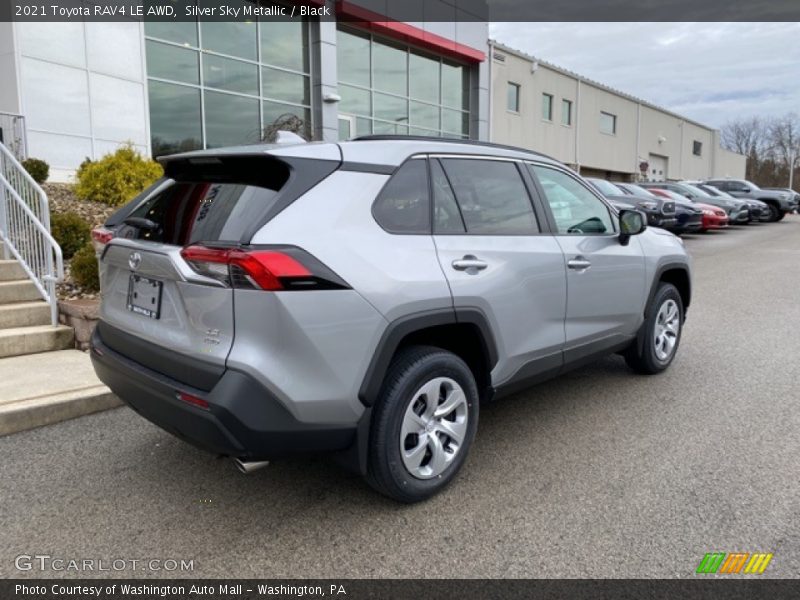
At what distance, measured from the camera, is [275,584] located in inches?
98.0

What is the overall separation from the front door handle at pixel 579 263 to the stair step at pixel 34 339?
4.37 metres

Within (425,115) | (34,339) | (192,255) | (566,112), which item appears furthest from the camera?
(566,112)

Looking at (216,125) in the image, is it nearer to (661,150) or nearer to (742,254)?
(742,254)

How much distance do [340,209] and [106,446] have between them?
226 centimetres

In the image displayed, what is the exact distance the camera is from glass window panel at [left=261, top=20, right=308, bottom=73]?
16125 millimetres

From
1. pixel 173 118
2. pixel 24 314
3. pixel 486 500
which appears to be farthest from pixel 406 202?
pixel 173 118

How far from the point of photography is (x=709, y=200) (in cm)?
2078

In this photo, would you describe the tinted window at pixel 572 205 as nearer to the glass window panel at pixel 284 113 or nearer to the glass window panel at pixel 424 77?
the glass window panel at pixel 284 113

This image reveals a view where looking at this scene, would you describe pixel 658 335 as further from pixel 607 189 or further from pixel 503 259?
pixel 607 189

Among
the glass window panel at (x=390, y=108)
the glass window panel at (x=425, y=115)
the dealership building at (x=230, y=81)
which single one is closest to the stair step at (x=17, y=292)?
the dealership building at (x=230, y=81)

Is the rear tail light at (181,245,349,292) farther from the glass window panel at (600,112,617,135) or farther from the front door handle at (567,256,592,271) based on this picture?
the glass window panel at (600,112,617,135)

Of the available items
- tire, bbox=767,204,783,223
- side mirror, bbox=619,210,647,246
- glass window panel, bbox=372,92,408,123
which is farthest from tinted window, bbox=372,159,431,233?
tire, bbox=767,204,783,223

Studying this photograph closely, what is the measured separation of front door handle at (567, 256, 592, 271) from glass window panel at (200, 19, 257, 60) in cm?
1331

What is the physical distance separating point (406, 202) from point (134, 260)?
131 cm
